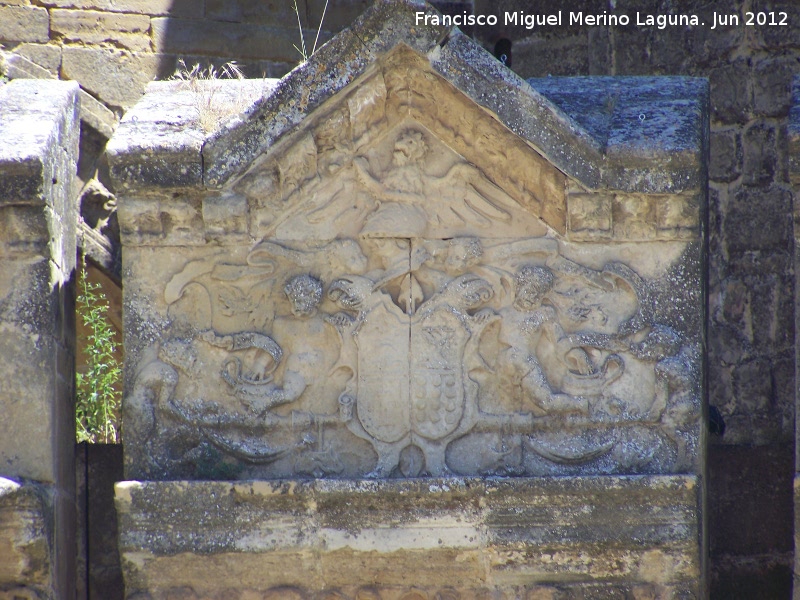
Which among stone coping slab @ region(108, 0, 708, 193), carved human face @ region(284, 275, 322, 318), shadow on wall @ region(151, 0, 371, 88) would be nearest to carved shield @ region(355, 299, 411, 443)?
carved human face @ region(284, 275, 322, 318)

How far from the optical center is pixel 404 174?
5.86 meters

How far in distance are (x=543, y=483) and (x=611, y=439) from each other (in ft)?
1.18

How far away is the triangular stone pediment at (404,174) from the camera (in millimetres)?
5734

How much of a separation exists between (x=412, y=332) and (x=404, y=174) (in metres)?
0.66

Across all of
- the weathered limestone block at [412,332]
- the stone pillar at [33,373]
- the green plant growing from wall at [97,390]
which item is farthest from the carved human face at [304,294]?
the green plant growing from wall at [97,390]

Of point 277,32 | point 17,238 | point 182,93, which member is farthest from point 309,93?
point 277,32

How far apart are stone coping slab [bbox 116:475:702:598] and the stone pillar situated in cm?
36

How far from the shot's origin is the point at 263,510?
556cm

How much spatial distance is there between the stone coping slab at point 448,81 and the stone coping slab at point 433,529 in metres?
1.20

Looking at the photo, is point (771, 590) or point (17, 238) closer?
point (17, 238)

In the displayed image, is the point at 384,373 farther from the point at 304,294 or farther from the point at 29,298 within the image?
the point at 29,298

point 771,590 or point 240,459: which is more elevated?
point 240,459

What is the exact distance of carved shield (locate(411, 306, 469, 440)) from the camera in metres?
5.72

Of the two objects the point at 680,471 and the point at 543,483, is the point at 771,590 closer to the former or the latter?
the point at 680,471
